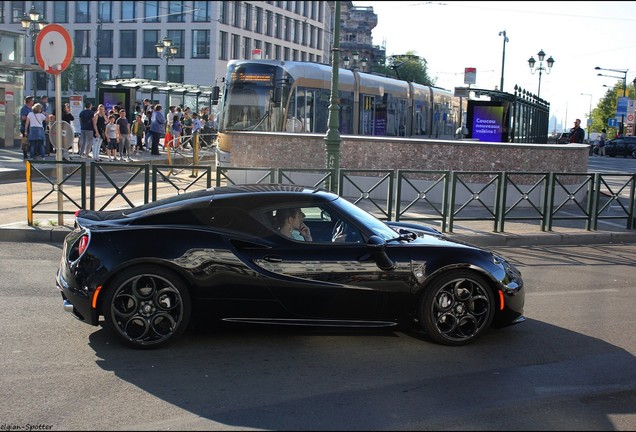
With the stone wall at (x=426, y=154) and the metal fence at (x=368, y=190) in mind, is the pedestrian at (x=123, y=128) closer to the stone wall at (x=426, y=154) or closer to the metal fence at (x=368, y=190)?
the stone wall at (x=426, y=154)

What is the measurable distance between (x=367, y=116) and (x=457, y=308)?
20.9 meters

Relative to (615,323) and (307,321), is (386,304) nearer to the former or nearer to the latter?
(307,321)

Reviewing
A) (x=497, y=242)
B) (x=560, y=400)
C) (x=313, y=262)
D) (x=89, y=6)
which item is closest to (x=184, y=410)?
(x=313, y=262)

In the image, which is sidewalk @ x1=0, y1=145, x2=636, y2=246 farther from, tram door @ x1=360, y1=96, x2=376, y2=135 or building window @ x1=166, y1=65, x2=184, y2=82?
building window @ x1=166, y1=65, x2=184, y2=82

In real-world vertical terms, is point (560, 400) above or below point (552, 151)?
below

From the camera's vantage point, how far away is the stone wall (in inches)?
663

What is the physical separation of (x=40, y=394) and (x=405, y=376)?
2527 mm

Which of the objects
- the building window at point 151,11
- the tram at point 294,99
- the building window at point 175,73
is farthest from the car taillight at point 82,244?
the building window at point 151,11

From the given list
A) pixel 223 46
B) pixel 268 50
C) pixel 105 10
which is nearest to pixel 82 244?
pixel 223 46

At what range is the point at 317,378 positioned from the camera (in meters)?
5.55

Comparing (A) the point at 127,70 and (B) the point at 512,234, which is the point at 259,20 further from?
(B) the point at 512,234

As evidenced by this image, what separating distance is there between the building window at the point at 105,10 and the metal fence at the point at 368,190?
2637 inches

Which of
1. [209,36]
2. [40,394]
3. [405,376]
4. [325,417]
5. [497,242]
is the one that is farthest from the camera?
[209,36]

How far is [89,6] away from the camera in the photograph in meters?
76.2
